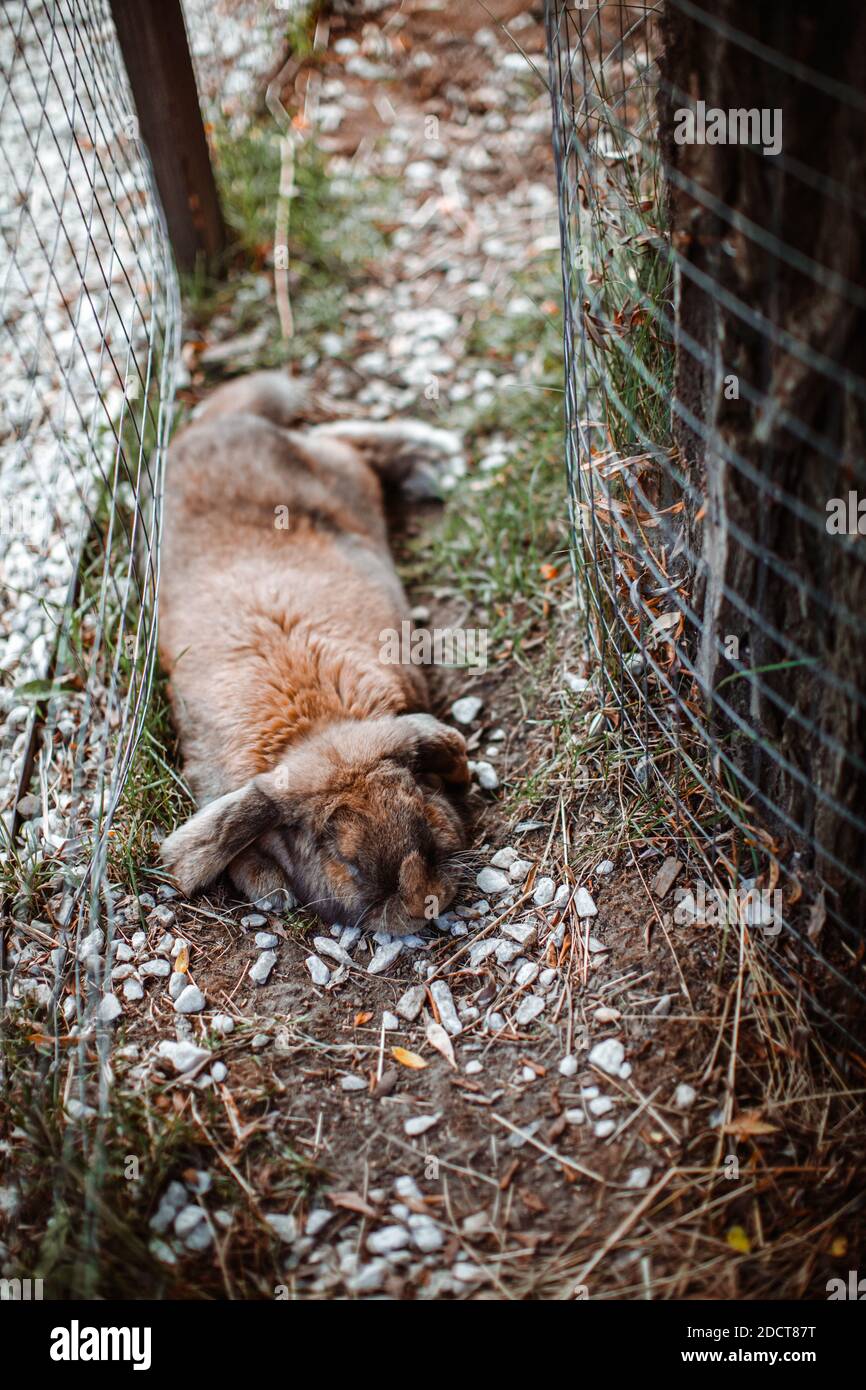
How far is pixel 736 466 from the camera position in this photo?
2586mm

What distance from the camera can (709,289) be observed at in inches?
99.6

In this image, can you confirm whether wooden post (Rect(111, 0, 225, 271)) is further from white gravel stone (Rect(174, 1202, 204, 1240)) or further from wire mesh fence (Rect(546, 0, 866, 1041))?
white gravel stone (Rect(174, 1202, 204, 1240))

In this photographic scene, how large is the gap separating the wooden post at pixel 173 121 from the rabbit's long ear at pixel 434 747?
11.2ft

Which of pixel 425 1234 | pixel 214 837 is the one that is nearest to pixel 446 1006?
pixel 425 1234

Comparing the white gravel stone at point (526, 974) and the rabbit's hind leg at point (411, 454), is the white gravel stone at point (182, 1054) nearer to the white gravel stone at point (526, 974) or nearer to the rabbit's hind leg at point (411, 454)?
the white gravel stone at point (526, 974)

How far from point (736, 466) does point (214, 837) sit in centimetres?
194

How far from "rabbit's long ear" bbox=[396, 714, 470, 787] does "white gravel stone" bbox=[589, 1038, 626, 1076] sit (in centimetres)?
110

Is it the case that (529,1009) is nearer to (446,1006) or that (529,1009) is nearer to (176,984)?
(446,1006)

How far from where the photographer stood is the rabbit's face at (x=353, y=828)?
340 centimetres

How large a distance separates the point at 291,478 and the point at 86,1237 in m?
3.03

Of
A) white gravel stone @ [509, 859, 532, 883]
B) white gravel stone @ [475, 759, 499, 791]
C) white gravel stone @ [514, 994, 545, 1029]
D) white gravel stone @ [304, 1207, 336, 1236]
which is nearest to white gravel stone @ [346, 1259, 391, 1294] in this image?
white gravel stone @ [304, 1207, 336, 1236]

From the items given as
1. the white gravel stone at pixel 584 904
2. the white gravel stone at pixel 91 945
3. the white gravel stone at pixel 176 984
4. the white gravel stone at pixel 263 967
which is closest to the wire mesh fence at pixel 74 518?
the white gravel stone at pixel 91 945

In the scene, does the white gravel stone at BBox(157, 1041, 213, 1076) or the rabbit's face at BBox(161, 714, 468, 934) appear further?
the rabbit's face at BBox(161, 714, 468, 934)

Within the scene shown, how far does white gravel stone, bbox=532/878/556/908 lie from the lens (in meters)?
3.45
